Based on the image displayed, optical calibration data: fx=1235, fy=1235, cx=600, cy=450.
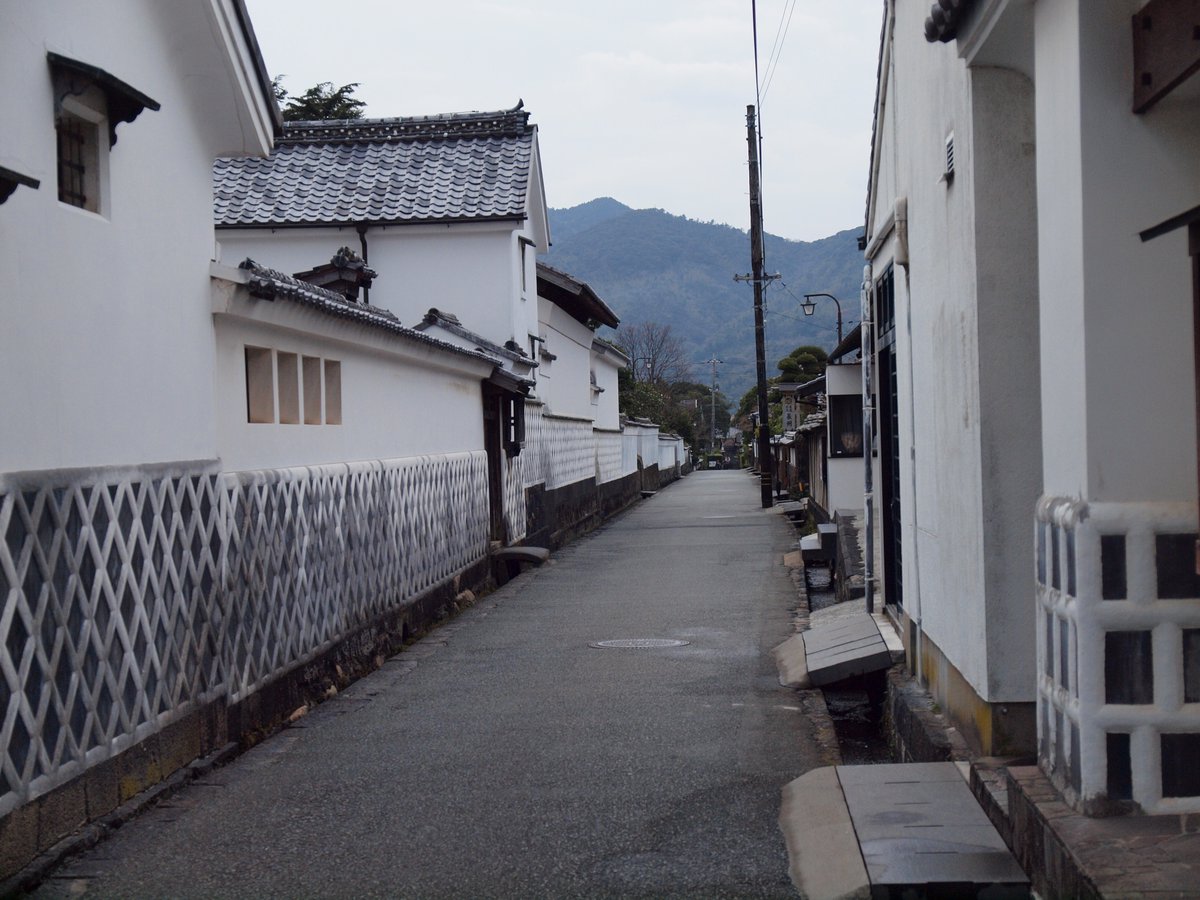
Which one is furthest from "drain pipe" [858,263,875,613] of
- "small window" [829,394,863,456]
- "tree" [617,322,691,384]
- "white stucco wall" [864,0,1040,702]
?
"tree" [617,322,691,384]

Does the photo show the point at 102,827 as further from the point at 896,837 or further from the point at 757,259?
the point at 757,259

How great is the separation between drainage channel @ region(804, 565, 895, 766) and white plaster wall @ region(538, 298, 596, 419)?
56.7 feet

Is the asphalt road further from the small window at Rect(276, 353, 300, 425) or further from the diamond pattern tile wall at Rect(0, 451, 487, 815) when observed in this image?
the small window at Rect(276, 353, 300, 425)

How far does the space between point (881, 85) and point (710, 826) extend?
20.4 ft

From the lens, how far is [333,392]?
1159cm

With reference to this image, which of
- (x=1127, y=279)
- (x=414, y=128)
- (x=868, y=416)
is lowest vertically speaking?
(x=868, y=416)

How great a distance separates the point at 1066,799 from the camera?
4305 millimetres

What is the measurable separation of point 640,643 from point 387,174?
15165mm

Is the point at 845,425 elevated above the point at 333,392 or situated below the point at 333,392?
below

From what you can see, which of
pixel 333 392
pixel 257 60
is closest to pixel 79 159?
pixel 257 60

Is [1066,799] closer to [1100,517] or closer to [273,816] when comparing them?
[1100,517]

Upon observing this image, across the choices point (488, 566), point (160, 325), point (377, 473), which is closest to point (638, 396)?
point (488, 566)

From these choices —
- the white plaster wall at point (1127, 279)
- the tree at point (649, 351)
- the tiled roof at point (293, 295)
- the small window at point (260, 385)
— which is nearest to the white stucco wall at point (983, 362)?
the white plaster wall at point (1127, 279)

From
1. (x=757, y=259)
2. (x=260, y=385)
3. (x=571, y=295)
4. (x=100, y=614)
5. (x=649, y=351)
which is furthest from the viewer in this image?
(x=649, y=351)
